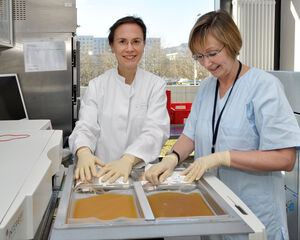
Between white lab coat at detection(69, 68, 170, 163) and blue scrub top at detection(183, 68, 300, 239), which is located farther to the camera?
white lab coat at detection(69, 68, 170, 163)

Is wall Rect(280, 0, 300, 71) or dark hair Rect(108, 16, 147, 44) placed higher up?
wall Rect(280, 0, 300, 71)

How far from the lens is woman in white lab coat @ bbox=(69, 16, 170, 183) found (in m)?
1.66

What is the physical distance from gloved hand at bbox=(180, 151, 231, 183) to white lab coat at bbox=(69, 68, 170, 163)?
0.42 meters

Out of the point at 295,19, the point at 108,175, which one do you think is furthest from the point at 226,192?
the point at 295,19

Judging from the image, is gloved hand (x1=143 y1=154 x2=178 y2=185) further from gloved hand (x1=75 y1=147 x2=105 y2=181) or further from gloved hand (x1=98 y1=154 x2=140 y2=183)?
gloved hand (x1=75 y1=147 x2=105 y2=181)

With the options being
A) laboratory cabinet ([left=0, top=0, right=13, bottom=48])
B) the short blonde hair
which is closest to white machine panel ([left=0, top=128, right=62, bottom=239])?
the short blonde hair

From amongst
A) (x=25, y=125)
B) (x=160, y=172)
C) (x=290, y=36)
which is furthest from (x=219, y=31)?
(x=290, y=36)

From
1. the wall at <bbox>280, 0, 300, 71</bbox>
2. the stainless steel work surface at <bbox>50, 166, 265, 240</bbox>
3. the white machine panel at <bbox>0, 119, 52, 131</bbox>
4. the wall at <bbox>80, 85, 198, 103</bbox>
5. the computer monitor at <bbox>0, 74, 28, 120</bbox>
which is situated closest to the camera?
the stainless steel work surface at <bbox>50, 166, 265, 240</bbox>

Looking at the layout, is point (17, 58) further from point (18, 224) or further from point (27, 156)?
point (18, 224)

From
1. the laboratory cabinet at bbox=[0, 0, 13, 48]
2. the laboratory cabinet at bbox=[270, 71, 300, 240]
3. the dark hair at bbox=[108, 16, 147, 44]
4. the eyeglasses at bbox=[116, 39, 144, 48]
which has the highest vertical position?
the laboratory cabinet at bbox=[0, 0, 13, 48]

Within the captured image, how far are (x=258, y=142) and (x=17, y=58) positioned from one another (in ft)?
6.17

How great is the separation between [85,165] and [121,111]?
0.57 meters

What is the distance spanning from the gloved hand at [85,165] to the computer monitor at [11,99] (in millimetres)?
916

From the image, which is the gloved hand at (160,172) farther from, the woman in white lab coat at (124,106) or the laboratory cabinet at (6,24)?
the laboratory cabinet at (6,24)
